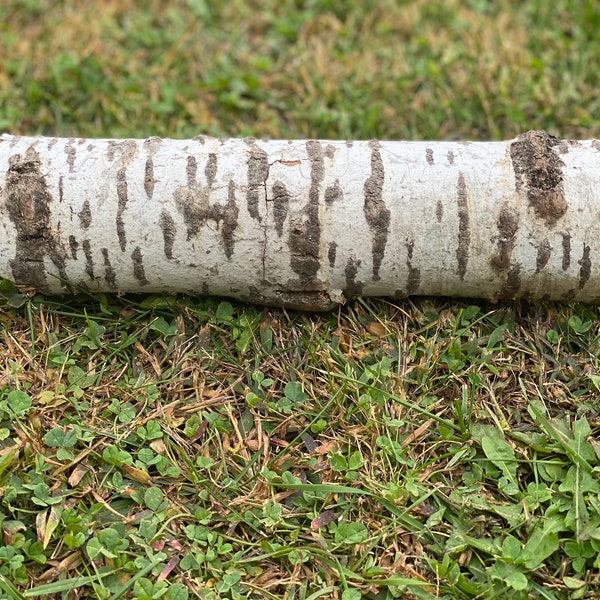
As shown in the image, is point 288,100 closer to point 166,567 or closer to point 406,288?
point 406,288

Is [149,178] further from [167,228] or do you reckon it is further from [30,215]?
[30,215]

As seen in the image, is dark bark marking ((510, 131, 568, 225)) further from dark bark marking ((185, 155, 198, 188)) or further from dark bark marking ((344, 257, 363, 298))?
dark bark marking ((185, 155, 198, 188))

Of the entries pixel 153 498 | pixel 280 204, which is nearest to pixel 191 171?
pixel 280 204

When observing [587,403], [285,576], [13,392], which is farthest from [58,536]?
[587,403]

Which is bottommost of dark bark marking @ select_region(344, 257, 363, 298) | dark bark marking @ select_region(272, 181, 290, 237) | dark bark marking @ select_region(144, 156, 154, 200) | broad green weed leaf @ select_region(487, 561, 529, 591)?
broad green weed leaf @ select_region(487, 561, 529, 591)

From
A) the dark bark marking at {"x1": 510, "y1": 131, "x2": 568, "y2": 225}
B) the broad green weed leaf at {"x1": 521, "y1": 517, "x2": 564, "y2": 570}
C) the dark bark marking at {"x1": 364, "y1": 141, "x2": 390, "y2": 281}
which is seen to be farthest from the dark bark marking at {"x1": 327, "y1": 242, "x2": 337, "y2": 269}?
the broad green weed leaf at {"x1": 521, "y1": 517, "x2": 564, "y2": 570}

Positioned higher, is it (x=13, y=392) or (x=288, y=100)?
(x=288, y=100)
